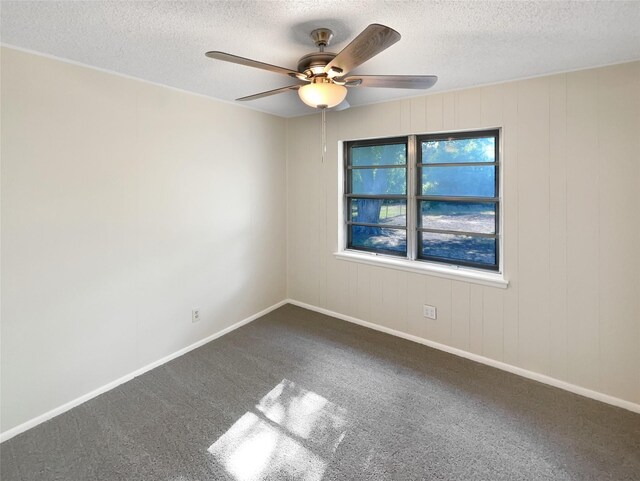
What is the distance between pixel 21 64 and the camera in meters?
1.94

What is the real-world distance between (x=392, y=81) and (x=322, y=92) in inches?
15.5

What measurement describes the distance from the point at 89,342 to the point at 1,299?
59 centimetres

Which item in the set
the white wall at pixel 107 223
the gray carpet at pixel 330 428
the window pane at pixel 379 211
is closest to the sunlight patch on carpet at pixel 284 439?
the gray carpet at pixel 330 428

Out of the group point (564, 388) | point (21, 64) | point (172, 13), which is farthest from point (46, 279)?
point (564, 388)

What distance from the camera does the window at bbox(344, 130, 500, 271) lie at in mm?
2840

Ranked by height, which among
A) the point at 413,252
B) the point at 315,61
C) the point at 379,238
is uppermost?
the point at 315,61

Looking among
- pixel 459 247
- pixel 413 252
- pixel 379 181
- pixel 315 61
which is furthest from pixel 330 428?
pixel 379 181

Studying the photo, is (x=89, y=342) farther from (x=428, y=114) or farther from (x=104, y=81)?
(x=428, y=114)

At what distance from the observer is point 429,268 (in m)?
3.04

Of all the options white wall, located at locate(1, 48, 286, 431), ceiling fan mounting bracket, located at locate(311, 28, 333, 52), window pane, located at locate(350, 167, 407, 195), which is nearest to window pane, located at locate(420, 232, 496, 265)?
window pane, located at locate(350, 167, 407, 195)

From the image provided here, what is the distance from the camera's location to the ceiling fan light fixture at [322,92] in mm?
1833

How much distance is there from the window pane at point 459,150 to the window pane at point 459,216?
1.24ft

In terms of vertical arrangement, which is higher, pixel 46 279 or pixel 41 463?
pixel 46 279

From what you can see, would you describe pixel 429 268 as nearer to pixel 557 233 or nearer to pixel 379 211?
pixel 379 211
